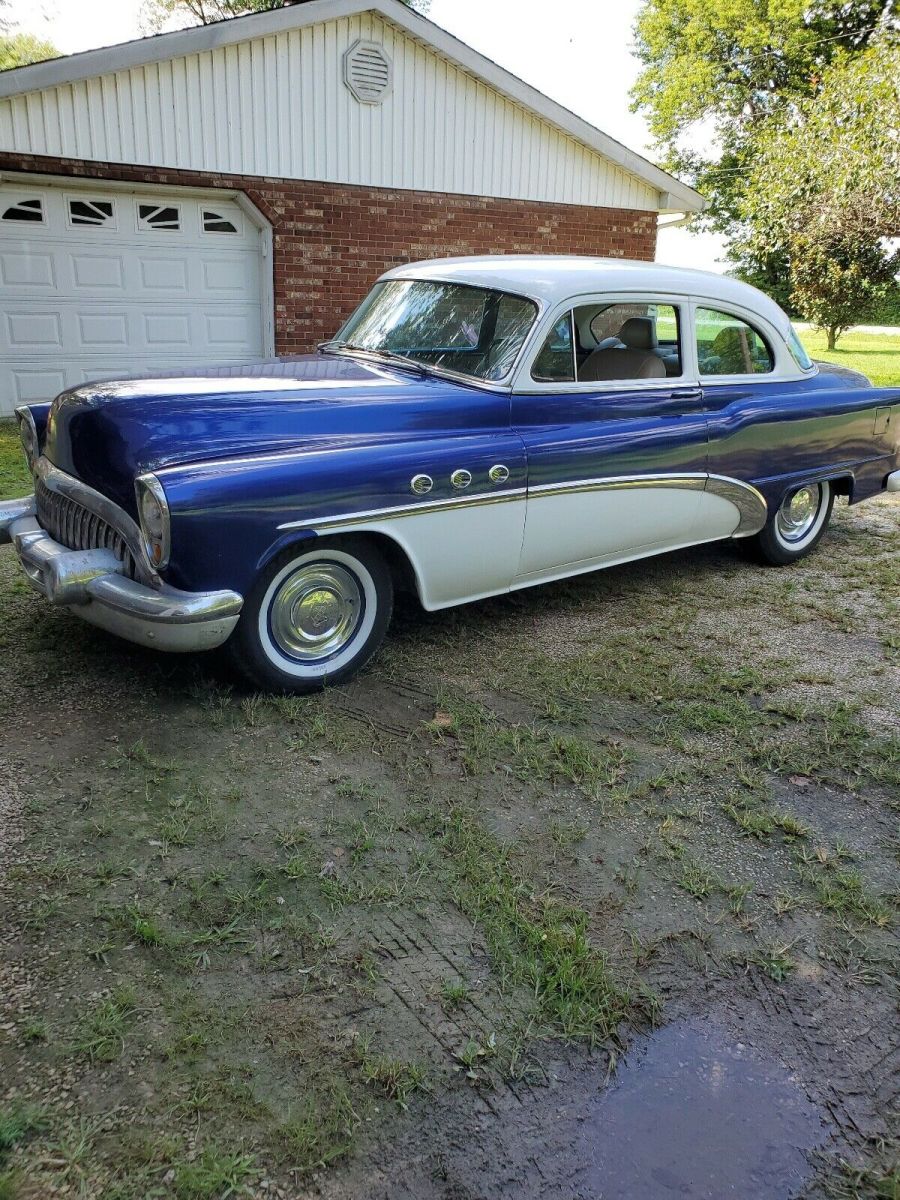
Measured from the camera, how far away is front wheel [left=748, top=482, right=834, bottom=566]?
5758 mm

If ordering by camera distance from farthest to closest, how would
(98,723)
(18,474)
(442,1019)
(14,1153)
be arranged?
1. (18,474)
2. (98,723)
3. (442,1019)
4. (14,1153)

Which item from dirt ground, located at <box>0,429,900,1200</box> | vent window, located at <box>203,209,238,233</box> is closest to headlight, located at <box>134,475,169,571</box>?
dirt ground, located at <box>0,429,900,1200</box>

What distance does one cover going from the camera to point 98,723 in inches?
141

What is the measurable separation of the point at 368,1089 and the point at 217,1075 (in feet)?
1.10

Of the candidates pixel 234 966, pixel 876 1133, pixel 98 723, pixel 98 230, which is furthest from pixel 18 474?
pixel 876 1133

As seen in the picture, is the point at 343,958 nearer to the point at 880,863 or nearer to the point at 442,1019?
the point at 442,1019

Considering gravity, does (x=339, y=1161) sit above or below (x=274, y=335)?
below

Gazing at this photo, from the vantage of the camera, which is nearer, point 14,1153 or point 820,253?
point 14,1153

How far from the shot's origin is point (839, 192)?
18203 mm

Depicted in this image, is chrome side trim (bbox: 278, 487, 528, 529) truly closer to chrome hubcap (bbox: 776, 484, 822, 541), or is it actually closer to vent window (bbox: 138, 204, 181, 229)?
chrome hubcap (bbox: 776, 484, 822, 541)

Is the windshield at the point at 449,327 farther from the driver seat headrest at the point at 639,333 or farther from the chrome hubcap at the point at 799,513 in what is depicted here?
the chrome hubcap at the point at 799,513

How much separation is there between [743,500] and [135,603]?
3497mm

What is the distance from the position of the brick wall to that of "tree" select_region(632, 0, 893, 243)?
20878 millimetres

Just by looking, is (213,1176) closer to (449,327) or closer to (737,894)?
(737,894)
